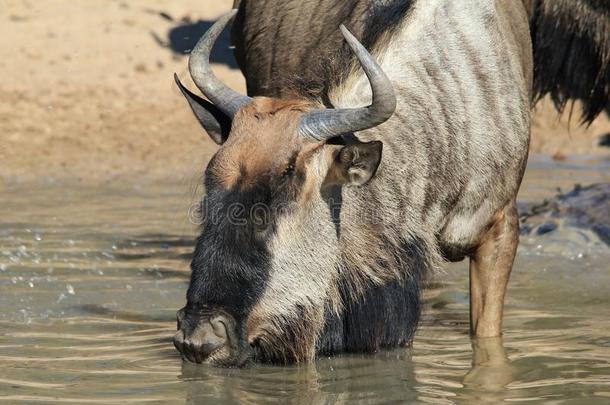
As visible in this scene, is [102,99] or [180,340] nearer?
[180,340]

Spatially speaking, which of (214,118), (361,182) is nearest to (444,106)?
(361,182)

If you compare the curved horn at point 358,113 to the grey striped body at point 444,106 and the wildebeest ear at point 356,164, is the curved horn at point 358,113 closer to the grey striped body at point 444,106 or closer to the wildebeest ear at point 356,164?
the wildebeest ear at point 356,164

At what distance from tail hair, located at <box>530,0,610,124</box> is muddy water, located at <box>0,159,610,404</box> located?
3.17ft

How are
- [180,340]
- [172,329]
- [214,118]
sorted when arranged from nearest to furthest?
1. [180,340]
2. [214,118]
3. [172,329]

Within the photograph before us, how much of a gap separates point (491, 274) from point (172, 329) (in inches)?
57.8

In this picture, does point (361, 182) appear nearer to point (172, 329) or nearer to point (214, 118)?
point (214, 118)

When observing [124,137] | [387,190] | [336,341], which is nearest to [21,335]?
[336,341]

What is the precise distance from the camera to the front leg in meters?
6.33

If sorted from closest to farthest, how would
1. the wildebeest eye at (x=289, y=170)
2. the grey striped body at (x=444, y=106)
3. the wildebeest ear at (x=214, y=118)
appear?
the wildebeest eye at (x=289, y=170), the wildebeest ear at (x=214, y=118), the grey striped body at (x=444, y=106)

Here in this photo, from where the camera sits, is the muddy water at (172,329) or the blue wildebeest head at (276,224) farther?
the muddy water at (172,329)

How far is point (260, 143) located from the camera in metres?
5.25

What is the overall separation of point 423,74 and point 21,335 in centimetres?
212

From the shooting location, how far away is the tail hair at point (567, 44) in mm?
8094

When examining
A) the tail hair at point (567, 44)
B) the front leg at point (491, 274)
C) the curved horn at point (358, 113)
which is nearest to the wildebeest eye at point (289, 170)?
the curved horn at point (358, 113)
